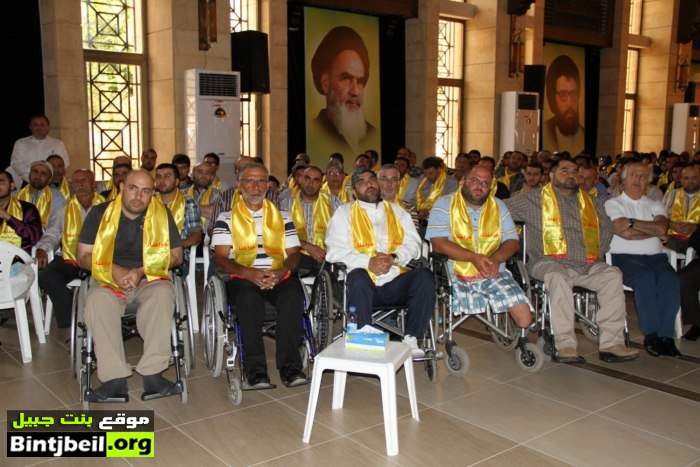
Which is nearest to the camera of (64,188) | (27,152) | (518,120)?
(64,188)

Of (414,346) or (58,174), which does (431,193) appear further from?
(414,346)

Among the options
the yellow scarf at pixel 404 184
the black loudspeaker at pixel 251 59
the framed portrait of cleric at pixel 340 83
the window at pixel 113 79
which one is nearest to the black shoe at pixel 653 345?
the yellow scarf at pixel 404 184

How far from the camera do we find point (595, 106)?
49.2ft

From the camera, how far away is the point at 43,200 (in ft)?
17.4

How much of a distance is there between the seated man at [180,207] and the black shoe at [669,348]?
120 inches

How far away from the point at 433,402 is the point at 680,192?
10.2 feet

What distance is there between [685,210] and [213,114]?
16.8ft

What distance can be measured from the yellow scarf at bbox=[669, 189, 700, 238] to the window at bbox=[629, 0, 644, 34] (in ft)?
39.5

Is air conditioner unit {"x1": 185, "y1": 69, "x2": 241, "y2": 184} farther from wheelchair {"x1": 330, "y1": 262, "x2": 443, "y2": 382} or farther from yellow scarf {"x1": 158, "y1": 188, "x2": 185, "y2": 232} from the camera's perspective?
wheelchair {"x1": 330, "y1": 262, "x2": 443, "y2": 382}

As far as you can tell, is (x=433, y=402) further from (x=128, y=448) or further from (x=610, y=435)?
(x=128, y=448)

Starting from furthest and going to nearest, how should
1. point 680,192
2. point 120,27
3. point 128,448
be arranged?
1. point 120,27
2. point 680,192
3. point 128,448

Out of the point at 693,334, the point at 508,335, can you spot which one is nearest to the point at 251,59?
the point at 508,335

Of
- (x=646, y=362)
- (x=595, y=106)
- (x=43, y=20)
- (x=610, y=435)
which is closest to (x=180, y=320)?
(x=610, y=435)

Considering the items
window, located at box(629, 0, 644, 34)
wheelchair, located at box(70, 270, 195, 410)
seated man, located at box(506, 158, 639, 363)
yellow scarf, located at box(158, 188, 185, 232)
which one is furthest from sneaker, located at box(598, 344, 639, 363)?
window, located at box(629, 0, 644, 34)
